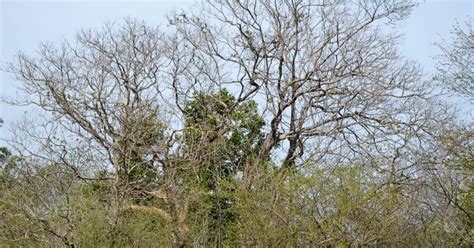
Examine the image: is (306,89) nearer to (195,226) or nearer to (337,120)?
(337,120)

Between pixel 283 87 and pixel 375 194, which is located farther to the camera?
pixel 283 87

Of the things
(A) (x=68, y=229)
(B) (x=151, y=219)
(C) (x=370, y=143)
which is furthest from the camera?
(C) (x=370, y=143)

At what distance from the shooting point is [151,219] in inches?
339

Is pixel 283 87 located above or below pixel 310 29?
below

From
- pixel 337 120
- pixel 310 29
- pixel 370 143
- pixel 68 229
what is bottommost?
pixel 68 229

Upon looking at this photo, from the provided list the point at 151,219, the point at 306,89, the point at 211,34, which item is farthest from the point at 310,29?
the point at 151,219

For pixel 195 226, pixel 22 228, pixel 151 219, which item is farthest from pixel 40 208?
pixel 195 226

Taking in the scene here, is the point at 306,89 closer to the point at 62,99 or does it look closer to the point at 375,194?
the point at 62,99

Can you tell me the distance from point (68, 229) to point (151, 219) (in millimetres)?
1306

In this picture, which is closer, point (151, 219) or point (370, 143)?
point (151, 219)

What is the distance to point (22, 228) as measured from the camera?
7.81 m

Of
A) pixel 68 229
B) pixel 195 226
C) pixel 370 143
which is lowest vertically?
pixel 68 229

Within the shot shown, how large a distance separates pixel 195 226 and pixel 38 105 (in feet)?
16.0

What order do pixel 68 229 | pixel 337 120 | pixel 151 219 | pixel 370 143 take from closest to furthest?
pixel 68 229 → pixel 151 219 → pixel 370 143 → pixel 337 120
